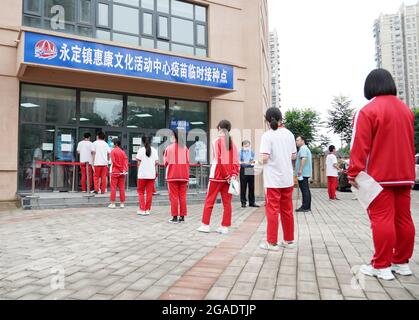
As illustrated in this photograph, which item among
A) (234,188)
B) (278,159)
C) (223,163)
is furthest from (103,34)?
(278,159)

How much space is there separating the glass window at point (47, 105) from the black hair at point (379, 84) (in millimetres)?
11034

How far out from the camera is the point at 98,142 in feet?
34.0

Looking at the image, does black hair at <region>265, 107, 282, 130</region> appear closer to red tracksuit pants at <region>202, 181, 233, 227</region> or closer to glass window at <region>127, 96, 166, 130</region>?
red tracksuit pants at <region>202, 181, 233, 227</region>

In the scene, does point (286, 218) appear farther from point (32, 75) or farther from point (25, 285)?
point (32, 75)

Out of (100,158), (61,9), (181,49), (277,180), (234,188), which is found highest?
(61,9)

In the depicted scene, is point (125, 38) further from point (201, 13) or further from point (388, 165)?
point (388, 165)

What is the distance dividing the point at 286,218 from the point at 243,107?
11694 millimetres

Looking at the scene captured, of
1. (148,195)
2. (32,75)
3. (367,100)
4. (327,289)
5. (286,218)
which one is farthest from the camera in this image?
(32,75)

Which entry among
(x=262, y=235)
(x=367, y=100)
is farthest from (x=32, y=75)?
(x=367, y=100)

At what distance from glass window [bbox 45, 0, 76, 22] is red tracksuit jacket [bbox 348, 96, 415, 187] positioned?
1184cm

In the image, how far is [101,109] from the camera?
1325cm

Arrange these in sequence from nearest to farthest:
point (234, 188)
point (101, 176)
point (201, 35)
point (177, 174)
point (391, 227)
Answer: point (391, 227)
point (234, 188)
point (177, 174)
point (101, 176)
point (201, 35)

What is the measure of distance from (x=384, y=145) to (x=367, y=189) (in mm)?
448

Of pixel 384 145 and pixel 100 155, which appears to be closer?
pixel 384 145
